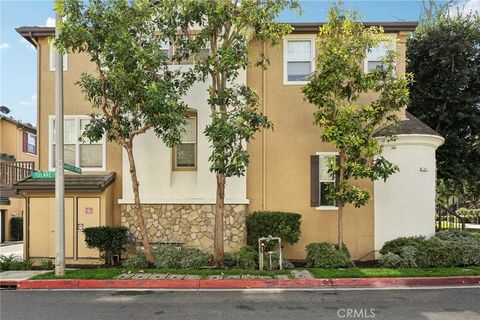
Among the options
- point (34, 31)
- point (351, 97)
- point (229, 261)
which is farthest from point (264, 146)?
point (34, 31)

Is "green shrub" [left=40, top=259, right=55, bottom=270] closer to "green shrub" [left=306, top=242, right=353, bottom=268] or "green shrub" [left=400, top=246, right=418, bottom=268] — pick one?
"green shrub" [left=306, top=242, right=353, bottom=268]

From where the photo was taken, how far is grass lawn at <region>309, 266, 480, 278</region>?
10789 mm

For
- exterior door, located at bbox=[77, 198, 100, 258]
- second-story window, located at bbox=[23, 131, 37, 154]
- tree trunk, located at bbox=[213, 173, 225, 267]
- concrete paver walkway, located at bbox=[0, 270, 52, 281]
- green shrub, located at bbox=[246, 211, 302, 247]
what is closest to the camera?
concrete paver walkway, located at bbox=[0, 270, 52, 281]

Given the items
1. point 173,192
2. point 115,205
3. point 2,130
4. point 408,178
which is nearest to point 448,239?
point 408,178

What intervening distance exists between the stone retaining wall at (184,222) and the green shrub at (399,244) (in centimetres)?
437

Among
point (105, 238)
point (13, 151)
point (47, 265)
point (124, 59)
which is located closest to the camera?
point (124, 59)

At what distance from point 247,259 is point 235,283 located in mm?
1605

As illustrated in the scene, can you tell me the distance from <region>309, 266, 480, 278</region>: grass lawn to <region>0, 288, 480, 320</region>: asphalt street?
3.44ft

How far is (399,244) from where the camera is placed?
12.9 metres

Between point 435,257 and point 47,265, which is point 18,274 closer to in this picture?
point 47,265

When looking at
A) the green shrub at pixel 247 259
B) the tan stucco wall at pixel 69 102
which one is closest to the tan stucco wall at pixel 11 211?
the tan stucco wall at pixel 69 102

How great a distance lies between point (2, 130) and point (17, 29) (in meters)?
14.8

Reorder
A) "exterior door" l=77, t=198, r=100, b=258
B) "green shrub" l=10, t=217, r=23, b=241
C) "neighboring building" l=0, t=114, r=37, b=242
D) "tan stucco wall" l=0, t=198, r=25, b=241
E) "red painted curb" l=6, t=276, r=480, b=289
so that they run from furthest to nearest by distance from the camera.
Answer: "green shrub" l=10, t=217, r=23, b=241 → "tan stucco wall" l=0, t=198, r=25, b=241 → "neighboring building" l=0, t=114, r=37, b=242 → "exterior door" l=77, t=198, r=100, b=258 → "red painted curb" l=6, t=276, r=480, b=289

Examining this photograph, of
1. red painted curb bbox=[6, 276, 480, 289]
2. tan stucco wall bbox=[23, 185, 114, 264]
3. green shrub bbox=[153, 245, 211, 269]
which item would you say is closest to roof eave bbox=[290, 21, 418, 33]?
green shrub bbox=[153, 245, 211, 269]
